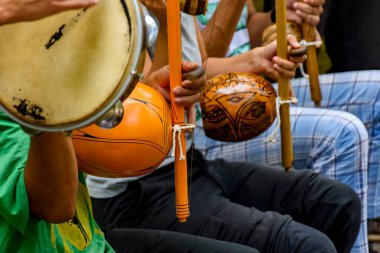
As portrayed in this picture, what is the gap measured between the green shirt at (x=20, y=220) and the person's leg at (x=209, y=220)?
41 centimetres

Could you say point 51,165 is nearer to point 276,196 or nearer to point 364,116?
point 276,196

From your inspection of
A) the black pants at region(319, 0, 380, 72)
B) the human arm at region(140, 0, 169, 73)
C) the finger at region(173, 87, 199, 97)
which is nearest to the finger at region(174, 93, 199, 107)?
the finger at region(173, 87, 199, 97)

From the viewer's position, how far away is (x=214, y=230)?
5.66 feet

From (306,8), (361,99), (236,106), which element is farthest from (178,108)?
(361,99)

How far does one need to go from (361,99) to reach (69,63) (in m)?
1.66

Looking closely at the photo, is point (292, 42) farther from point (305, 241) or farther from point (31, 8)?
point (31, 8)

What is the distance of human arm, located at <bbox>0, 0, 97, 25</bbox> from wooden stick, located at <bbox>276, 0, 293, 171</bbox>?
96cm

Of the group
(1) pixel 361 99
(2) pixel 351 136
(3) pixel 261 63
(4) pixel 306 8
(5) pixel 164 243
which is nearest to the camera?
(5) pixel 164 243

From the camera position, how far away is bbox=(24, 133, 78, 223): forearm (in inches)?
44.0

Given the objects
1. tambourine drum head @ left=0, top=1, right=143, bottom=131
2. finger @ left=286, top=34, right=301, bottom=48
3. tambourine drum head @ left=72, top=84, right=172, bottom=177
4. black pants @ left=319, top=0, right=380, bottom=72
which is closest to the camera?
tambourine drum head @ left=0, top=1, right=143, bottom=131

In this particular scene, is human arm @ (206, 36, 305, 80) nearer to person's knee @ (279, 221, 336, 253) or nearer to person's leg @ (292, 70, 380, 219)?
person's knee @ (279, 221, 336, 253)

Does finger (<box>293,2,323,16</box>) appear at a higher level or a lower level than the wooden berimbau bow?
higher

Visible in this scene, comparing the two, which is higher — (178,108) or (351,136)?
(178,108)

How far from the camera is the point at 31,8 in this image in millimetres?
901
